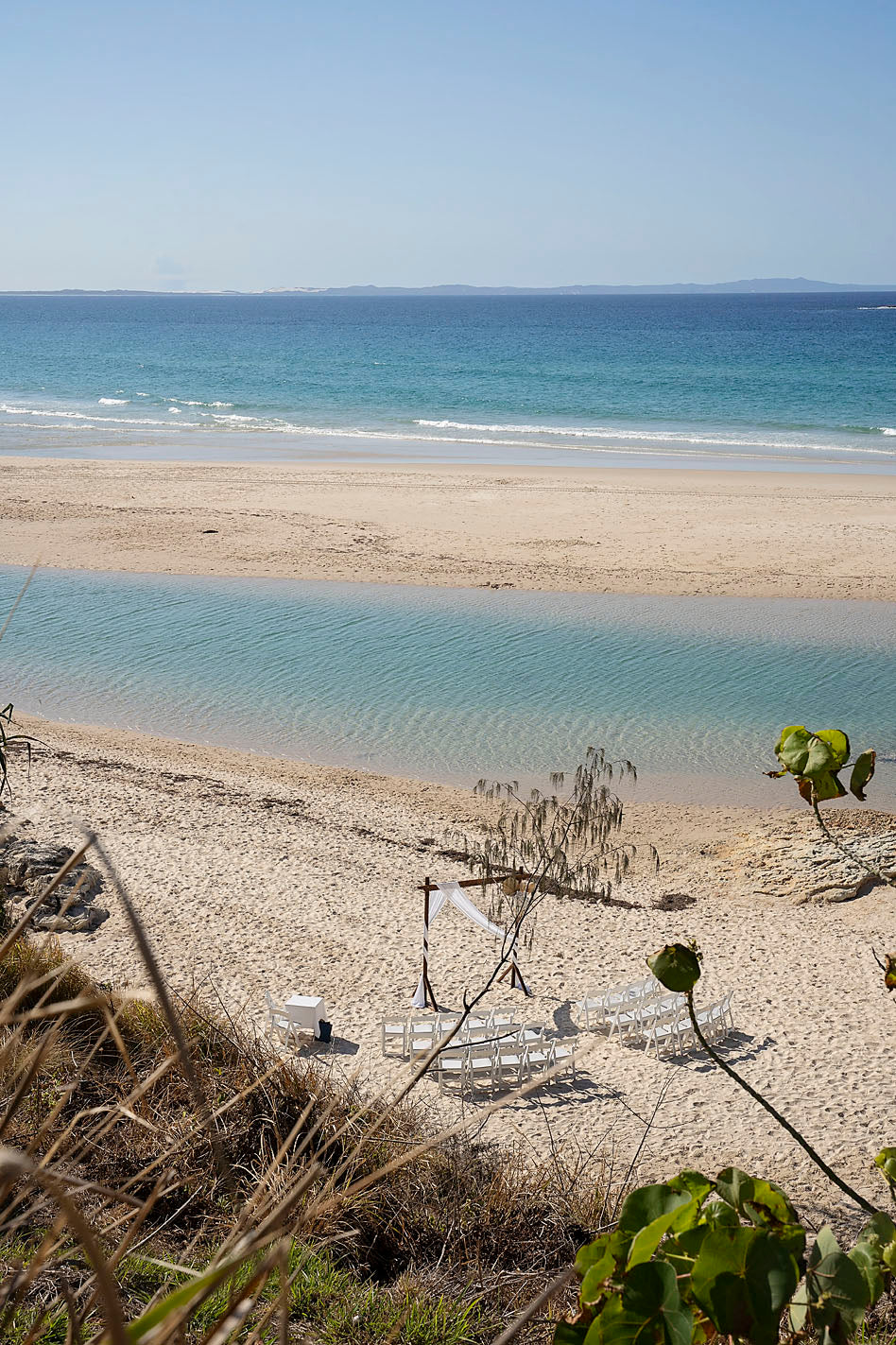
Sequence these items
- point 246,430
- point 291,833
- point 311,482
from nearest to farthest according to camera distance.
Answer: point 291,833
point 311,482
point 246,430

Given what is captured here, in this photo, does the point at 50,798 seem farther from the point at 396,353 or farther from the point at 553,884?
the point at 396,353

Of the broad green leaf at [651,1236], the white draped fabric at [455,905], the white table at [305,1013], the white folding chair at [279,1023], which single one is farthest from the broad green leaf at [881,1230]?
the white draped fabric at [455,905]

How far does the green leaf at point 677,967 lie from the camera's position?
181 cm

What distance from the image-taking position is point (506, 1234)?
15.5ft

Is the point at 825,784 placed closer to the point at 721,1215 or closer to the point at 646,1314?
the point at 721,1215

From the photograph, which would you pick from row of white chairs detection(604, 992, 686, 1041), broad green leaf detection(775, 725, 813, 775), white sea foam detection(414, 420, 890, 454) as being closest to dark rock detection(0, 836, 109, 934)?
row of white chairs detection(604, 992, 686, 1041)

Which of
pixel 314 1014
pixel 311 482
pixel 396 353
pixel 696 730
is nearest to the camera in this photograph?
pixel 314 1014

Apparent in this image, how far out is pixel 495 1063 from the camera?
323 inches

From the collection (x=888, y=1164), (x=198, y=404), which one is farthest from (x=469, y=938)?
(x=198, y=404)

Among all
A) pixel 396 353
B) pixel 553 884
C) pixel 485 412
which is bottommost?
pixel 553 884

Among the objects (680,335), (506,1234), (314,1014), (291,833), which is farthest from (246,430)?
(680,335)

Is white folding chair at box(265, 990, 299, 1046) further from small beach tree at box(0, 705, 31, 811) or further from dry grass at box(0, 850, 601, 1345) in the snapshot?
small beach tree at box(0, 705, 31, 811)

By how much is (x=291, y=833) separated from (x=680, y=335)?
103885 millimetres

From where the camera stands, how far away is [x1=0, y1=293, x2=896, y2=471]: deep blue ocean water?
40.6m
